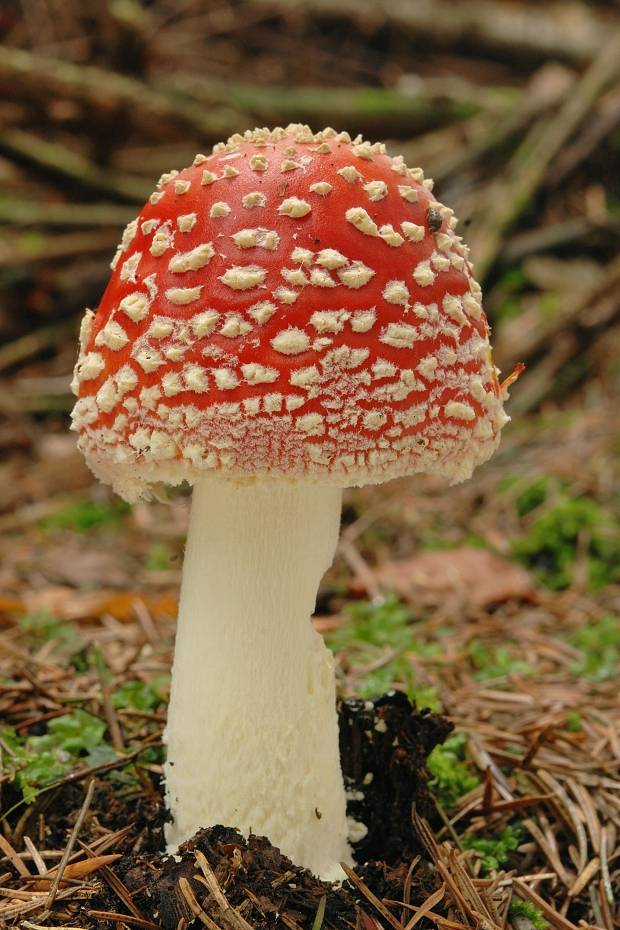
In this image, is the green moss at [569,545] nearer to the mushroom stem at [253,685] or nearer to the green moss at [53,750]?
the mushroom stem at [253,685]

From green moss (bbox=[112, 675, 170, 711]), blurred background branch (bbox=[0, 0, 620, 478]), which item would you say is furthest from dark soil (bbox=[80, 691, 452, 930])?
blurred background branch (bbox=[0, 0, 620, 478])

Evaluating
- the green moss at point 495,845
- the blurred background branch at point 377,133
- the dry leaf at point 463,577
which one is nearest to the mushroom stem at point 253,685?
the green moss at point 495,845

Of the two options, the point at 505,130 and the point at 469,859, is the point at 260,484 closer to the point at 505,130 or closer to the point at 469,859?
the point at 469,859

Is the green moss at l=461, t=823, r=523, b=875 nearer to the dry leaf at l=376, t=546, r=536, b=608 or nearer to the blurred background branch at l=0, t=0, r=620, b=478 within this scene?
the dry leaf at l=376, t=546, r=536, b=608

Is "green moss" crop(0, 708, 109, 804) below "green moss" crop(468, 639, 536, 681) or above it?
below

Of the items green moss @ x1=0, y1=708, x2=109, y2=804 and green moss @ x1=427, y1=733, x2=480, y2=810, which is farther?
green moss @ x1=427, y1=733, x2=480, y2=810

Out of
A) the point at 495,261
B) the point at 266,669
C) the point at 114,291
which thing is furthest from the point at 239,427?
the point at 495,261
